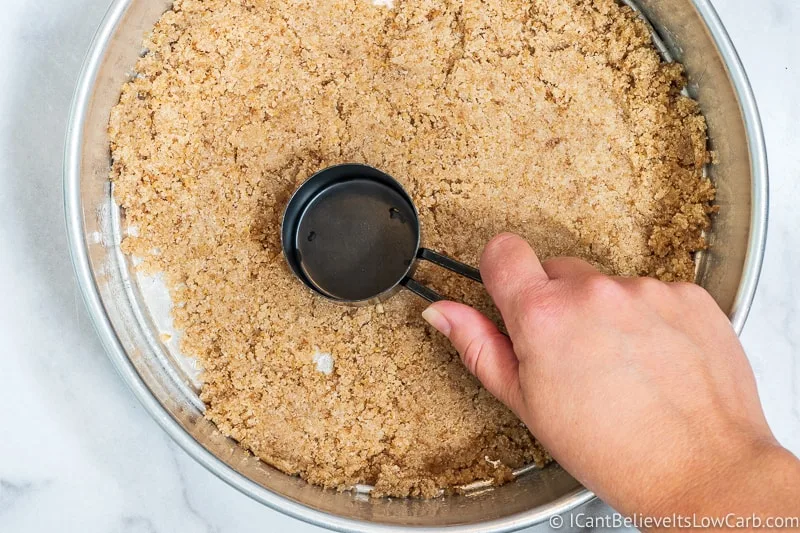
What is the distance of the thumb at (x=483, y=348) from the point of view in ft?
3.27

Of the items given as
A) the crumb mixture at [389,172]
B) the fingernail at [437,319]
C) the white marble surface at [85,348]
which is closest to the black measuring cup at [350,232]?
the crumb mixture at [389,172]

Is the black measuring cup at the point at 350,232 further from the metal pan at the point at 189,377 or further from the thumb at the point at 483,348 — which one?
the metal pan at the point at 189,377

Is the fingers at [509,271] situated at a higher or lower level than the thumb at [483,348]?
higher

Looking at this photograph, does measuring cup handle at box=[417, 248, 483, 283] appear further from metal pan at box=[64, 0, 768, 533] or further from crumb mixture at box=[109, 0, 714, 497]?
metal pan at box=[64, 0, 768, 533]

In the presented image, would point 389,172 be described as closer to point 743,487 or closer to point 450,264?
point 450,264

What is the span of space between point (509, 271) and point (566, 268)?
0.11 m

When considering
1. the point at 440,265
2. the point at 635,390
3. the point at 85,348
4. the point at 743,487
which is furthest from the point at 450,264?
the point at 85,348

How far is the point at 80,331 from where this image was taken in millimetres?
1359

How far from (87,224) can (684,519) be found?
112 cm

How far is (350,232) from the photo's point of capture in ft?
4.08

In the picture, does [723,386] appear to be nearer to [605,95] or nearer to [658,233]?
[658,233]

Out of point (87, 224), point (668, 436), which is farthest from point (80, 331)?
point (668, 436)

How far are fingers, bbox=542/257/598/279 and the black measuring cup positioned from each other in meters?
0.26

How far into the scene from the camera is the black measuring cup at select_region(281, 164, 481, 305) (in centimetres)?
121
